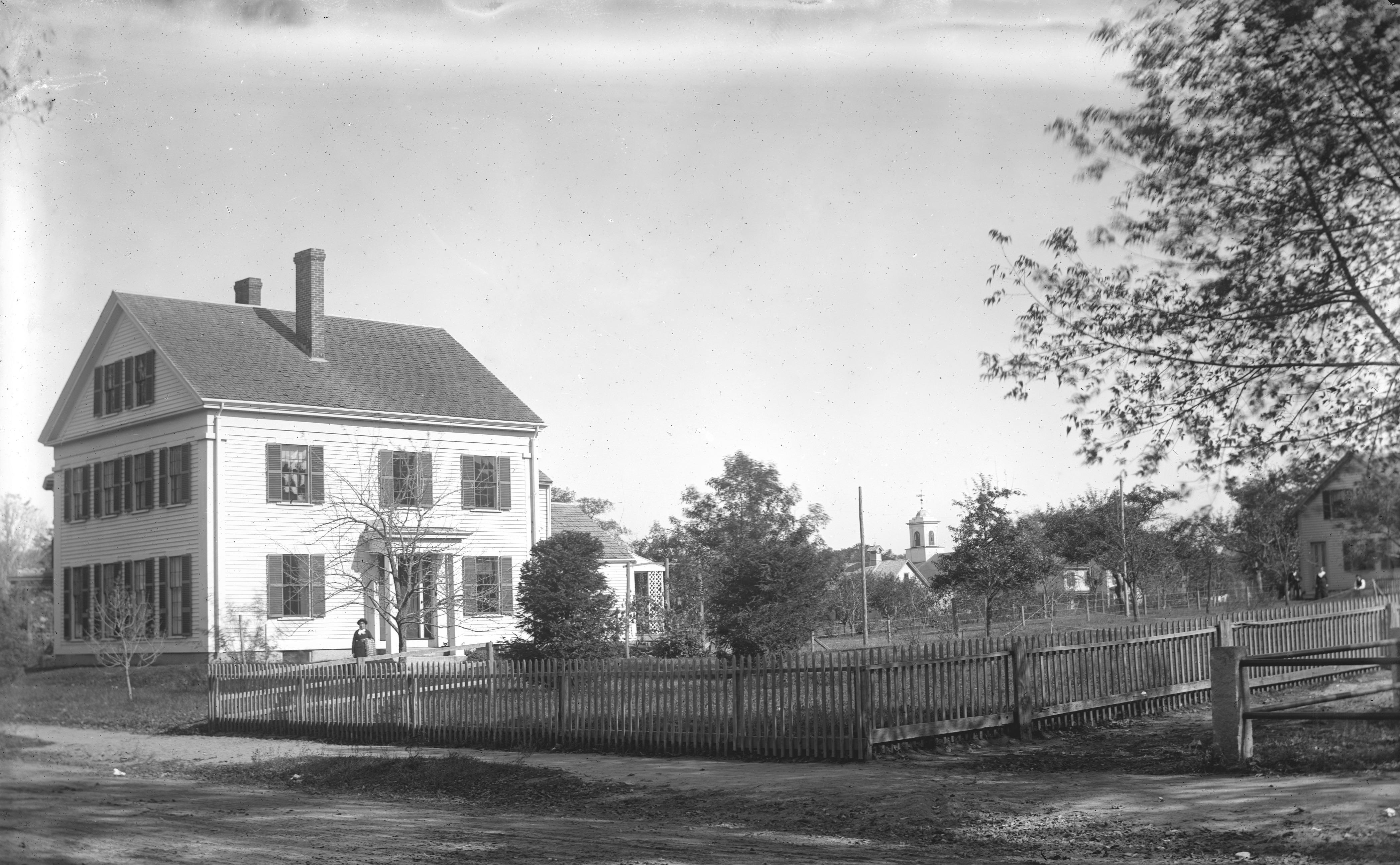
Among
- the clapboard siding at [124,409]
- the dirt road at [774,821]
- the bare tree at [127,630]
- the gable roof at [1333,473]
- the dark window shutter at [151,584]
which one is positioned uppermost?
the clapboard siding at [124,409]

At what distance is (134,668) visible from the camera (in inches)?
1218

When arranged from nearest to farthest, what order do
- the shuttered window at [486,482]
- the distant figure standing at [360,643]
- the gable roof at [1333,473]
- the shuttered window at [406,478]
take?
the gable roof at [1333,473] < the distant figure standing at [360,643] < the shuttered window at [406,478] < the shuttered window at [486,482]

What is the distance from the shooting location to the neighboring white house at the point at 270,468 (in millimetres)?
32250

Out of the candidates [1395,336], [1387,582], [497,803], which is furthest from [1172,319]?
[1387,582]

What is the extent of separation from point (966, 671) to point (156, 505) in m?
25.0

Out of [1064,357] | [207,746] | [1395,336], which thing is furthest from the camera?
[207,746]

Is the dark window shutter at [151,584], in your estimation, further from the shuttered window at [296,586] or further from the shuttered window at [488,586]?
the shuttered window at [488,586]

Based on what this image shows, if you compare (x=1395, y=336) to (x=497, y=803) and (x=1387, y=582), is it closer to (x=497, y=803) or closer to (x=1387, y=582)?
(x=497, y=803)

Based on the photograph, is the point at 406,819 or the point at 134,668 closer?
the point at 406,819

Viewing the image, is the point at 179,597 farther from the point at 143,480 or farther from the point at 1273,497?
the point at 1273,497

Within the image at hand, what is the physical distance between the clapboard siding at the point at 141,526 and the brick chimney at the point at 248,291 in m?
5.62

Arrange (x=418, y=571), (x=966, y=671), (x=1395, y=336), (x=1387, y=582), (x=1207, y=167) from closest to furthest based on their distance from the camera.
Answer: (x=1395, y=336), (x=1207, y=167), (x=966, y=671), (x=1387, y=582), (x=418, y=571)

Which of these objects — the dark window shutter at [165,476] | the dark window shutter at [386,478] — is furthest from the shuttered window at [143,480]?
the dark window shutter at [386,478]

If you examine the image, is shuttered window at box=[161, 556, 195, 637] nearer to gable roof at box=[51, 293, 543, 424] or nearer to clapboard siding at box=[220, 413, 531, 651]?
clapboard siding at box=[220, 413, 531, 651]
